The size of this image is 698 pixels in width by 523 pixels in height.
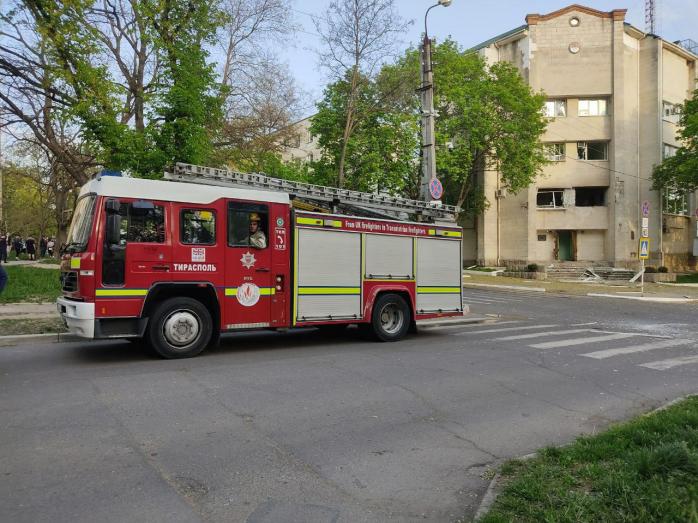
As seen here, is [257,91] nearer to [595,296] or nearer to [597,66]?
[595,296]

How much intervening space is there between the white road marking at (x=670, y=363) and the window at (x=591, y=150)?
31.1 m

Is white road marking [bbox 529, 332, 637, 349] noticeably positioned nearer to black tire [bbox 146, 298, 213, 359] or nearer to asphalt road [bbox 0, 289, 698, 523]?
asphalt road [bbox 0, 289, 698, 523]

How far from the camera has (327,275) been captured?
33.5ft

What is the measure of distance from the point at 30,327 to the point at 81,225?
12.3 ft

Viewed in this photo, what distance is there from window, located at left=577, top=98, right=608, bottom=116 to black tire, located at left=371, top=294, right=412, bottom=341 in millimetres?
31618

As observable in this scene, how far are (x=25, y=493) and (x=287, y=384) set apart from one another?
359 cm

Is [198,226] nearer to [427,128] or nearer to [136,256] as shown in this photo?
[136,256]

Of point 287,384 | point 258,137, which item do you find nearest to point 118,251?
point 287,384

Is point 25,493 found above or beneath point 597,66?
beneath

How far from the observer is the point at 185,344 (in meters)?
8.65

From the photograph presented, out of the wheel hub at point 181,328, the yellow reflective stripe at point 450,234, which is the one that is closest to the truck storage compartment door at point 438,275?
the yellow reflective stripe at point 450,234

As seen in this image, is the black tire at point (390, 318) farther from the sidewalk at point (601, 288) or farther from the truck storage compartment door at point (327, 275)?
the sidewalk at point (601, 288)

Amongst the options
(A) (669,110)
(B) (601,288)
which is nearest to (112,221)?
(B) (601,288)

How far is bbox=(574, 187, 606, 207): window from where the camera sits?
124 ft
